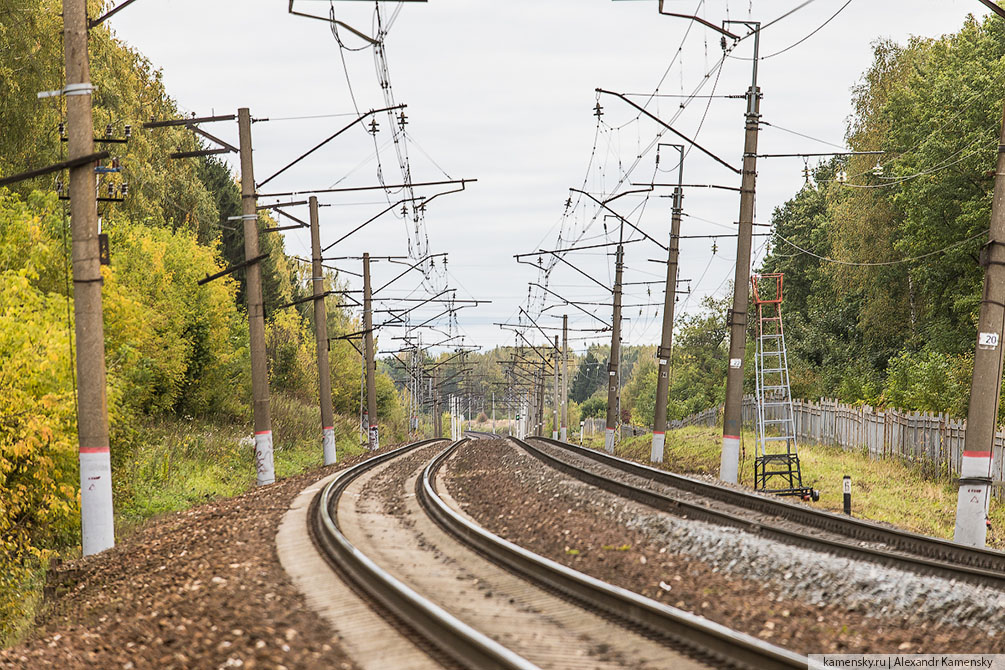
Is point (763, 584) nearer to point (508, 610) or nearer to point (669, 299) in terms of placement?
point (508, 610)

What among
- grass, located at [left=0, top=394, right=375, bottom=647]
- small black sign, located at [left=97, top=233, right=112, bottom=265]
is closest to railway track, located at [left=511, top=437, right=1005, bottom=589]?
grass, located at [left=0, top=394, right=375, bottom=647]

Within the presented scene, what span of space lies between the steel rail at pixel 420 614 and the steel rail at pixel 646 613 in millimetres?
1512

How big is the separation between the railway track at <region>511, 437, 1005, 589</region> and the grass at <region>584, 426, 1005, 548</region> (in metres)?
3.38

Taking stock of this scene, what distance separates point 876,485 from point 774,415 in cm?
1874

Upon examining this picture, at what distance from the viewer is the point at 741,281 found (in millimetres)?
26656

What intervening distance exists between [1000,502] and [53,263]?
24.1 meters

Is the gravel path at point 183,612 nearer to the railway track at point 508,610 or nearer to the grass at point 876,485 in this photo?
the railway track at point 508,610

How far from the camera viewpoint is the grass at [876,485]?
69.5 feet

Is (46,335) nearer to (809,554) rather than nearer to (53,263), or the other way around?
(53,263)

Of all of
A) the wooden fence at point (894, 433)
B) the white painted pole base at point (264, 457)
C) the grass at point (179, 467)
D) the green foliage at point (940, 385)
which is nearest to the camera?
the grass at point (179, 467)

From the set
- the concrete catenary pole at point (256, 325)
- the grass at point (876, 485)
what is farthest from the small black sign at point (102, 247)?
the grass at point (876, 485)

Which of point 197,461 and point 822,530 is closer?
point 822,530

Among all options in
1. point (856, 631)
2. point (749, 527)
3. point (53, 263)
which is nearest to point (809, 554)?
point (749, 527)

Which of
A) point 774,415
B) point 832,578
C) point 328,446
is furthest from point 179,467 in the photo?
point 774,415
